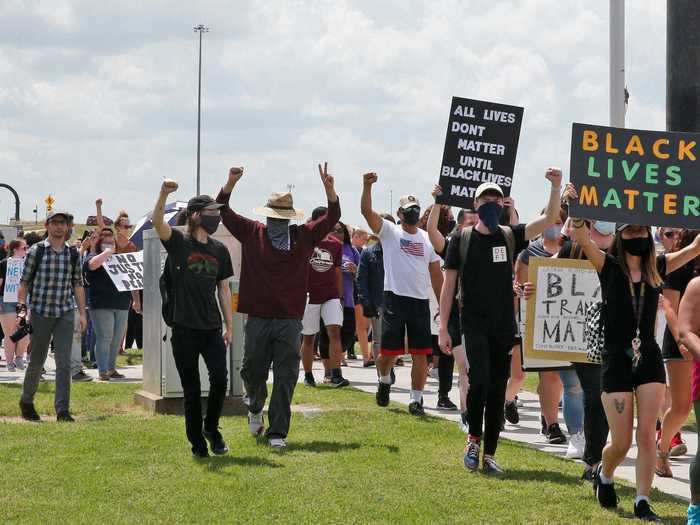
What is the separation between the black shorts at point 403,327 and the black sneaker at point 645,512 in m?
5.31

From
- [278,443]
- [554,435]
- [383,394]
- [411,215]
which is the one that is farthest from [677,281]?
[383,394]

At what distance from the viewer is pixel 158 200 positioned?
9.57 m

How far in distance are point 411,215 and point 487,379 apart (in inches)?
148

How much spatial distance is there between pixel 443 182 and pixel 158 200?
3.29 m

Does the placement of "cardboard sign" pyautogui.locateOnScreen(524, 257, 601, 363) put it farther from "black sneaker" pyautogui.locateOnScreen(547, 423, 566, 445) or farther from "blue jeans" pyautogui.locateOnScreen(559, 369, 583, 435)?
"black sneaker" pyautogui.locateOnScreen(547, 423, 566, 445)

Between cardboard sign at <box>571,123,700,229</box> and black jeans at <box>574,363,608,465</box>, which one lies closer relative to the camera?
cardboard sign at <box>571,123,700,229</box>

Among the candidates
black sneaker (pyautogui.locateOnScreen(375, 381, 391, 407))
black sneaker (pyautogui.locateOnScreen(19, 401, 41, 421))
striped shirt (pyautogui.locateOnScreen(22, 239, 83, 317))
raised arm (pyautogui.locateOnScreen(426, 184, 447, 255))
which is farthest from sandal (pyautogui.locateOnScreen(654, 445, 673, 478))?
black sneaker (pyautogui.locateOnScreen(19, 401, 41, 421))

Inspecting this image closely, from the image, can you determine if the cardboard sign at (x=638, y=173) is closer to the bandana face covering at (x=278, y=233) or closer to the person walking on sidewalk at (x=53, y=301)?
the bandana face covering at (x=278, y=233)

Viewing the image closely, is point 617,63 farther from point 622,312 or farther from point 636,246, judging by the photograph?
point 622,312

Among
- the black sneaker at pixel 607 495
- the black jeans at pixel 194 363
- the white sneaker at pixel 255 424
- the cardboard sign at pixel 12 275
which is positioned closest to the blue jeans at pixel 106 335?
the cardboard sign at pixel 12 275

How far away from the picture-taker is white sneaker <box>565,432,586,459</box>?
405 inches

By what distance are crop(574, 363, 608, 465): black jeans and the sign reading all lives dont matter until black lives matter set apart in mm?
2946

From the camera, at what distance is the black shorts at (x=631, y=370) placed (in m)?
7.50

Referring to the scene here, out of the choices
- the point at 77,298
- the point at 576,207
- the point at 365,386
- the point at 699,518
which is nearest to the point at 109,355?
the point at 365,386
